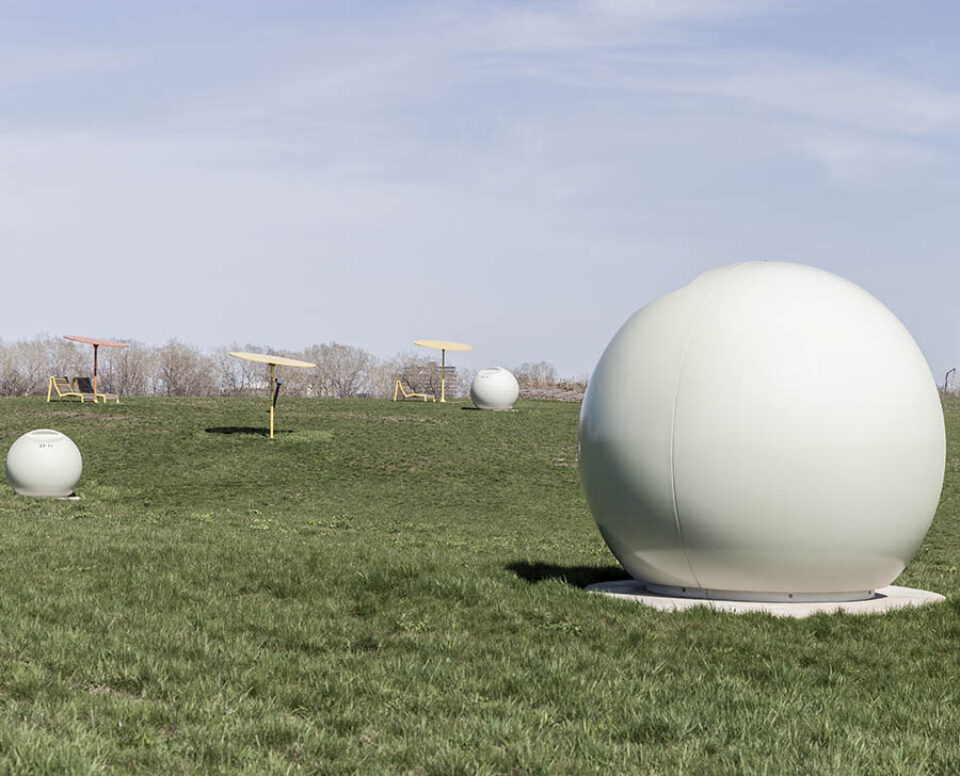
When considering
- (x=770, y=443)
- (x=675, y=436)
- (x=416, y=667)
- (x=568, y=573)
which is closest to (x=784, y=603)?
(x=770, y=443)

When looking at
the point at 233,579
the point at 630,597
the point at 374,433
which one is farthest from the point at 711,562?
the point at 374,433

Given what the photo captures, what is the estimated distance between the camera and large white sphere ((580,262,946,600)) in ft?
35.3

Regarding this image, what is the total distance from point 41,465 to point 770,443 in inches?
802

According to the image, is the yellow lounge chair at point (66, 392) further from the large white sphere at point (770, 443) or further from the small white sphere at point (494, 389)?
the large white sphere at point (770, 443)

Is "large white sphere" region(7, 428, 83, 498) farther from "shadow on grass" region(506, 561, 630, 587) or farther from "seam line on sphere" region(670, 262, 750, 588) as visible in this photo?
"seam line on sphere" region(670, 262, 750, 588)

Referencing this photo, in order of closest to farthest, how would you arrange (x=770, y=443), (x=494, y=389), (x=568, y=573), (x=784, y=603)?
(x=770, y=443) → (x=784, y=603) → (x=568, y=573) → (x=494, y=389)

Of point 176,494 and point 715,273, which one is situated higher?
point 715,273

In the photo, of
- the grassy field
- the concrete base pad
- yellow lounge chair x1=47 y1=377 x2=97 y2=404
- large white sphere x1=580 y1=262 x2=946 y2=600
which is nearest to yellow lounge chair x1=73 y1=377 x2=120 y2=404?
yellow lounge chair x1=47 y1=377 x2=97 y2=404

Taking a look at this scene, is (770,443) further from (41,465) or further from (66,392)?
(66,392)

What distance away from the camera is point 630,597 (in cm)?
1155

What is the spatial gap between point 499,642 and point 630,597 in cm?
235

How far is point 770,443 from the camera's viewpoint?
10.7 m

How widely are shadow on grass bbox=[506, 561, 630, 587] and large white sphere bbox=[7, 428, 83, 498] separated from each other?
15747mm

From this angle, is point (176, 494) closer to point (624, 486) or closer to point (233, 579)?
point (233, 579)
